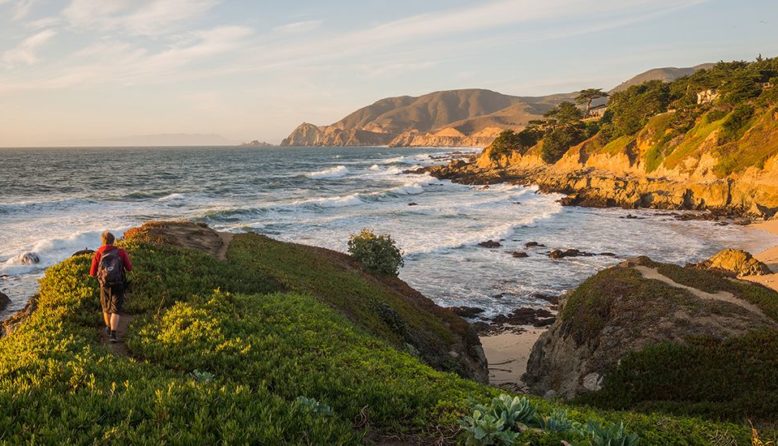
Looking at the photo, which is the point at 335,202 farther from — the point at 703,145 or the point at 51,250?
the point at 703,145

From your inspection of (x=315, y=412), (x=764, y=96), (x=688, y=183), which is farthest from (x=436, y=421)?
(x=764, y=96)

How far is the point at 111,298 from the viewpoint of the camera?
10.8m

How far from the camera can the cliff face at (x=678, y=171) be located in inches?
2066

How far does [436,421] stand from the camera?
6.83 m

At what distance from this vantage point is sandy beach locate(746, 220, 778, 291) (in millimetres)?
24047

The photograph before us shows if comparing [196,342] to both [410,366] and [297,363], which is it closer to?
[297,363]

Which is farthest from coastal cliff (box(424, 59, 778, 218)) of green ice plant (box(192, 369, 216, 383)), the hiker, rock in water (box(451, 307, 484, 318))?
Result: the hiker

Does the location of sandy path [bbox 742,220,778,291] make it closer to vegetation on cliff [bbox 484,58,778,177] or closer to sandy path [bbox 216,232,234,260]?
vegetation on cliff [bbox 484,58,778,177]

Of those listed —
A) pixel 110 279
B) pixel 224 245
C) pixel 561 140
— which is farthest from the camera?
pixel 561 140

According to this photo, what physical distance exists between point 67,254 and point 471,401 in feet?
120

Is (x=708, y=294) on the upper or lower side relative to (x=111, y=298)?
lower

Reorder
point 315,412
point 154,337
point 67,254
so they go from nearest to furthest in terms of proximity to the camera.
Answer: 1. point 315,412
2. point 154,337
3. point 67,254

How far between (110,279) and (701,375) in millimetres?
14322

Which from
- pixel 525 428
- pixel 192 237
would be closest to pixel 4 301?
pixel 192 237
